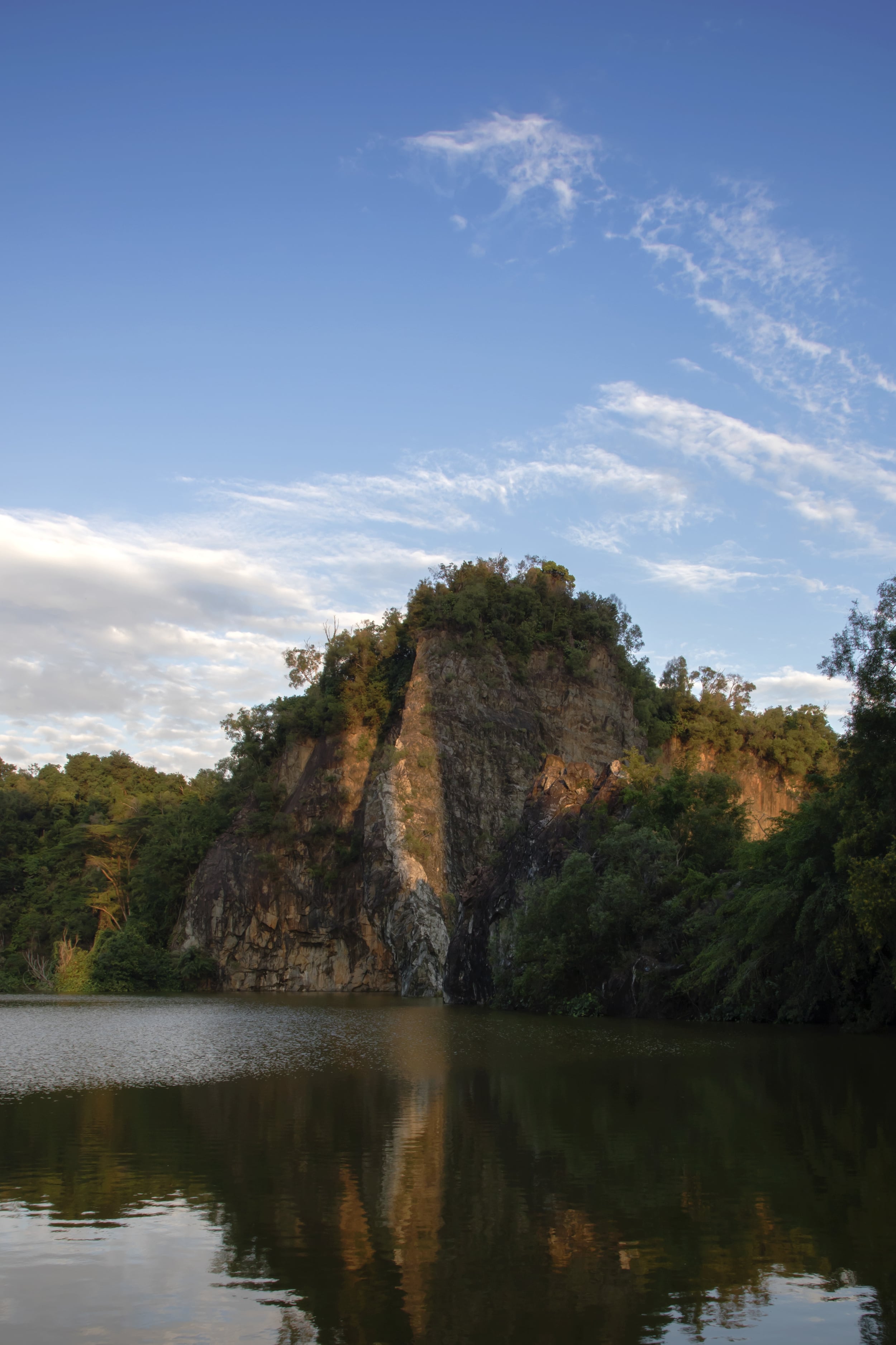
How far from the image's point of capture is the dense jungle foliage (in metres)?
24.8

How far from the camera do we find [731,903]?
31.4m

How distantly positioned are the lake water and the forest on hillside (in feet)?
29.0

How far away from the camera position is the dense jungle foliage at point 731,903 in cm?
2477

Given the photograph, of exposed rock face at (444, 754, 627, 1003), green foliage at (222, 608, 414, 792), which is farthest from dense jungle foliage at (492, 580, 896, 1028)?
green foliage at (222, 608, 414, 792)

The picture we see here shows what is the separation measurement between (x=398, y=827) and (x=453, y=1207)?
194 ft

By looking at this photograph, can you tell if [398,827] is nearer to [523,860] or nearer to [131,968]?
[523,860]

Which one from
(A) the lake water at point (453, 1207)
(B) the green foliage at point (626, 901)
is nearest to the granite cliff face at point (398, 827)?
(B) the green foliage at point (626, 901)

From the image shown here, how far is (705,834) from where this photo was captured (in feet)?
133

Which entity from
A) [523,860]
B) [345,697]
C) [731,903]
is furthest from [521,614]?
[731,903]

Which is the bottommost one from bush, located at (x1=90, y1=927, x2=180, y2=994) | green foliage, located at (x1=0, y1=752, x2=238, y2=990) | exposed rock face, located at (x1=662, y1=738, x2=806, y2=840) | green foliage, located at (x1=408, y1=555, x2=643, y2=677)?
bush, located at (x1=90, y1=927, x2=180, y2=994)

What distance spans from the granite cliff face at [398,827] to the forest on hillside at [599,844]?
76.1 inches

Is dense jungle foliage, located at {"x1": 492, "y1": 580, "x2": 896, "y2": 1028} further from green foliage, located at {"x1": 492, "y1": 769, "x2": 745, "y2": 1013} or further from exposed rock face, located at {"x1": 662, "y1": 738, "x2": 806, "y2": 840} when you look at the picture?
exposed rock face, located at {"x1": 662, "y1": 738, "x2": 806, "y2": 840}

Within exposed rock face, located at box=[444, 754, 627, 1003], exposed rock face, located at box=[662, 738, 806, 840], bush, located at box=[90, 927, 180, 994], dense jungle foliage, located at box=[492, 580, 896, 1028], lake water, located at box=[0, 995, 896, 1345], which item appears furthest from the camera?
exposed rock face, located at box=[662, 738, 806, 840]

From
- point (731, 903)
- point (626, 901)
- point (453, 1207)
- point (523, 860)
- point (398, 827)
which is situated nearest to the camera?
point (453, 1207)
